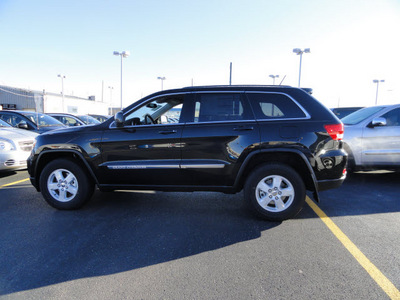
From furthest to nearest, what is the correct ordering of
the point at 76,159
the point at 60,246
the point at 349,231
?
the point at 76,159 < the point at 349,231 < the point at 60,246

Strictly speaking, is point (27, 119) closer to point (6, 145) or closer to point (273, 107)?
point (6, 145)

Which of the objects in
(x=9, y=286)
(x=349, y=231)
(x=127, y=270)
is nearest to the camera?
(x=9, y=286)

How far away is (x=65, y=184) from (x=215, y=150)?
2387 millimetres

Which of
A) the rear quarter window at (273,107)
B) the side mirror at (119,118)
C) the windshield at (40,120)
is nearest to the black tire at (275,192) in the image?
the rear quarter window at (273,107)

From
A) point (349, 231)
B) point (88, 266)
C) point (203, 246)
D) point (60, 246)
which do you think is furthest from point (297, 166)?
point (60, 246)

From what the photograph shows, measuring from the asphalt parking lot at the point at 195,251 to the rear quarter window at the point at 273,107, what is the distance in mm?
1486

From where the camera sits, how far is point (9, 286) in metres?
2.26

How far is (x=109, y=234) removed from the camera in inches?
128

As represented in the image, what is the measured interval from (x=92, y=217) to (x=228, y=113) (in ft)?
8.15

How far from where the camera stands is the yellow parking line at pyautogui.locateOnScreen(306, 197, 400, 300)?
7.26 ft

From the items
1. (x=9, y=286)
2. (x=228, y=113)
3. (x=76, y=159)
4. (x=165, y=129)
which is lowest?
(x=9, y=286)

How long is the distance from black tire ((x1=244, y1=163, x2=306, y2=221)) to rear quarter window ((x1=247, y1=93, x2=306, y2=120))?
Answer: 0.69 metres

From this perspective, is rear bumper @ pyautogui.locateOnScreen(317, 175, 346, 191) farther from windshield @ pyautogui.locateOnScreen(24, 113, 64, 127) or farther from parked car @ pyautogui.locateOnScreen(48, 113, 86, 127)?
parked car @ pyautogui.locateOnScreen(48, 113, 86, 127)

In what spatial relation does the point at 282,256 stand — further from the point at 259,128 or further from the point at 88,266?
the point at 88,266
